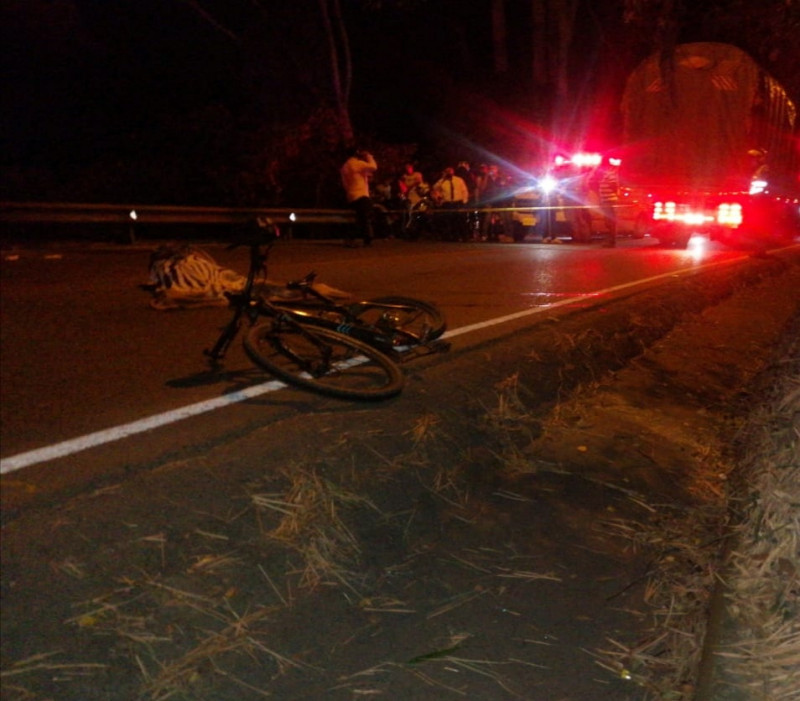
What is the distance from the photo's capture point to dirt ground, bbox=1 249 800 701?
3248 millimetres

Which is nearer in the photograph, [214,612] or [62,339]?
[214,612]

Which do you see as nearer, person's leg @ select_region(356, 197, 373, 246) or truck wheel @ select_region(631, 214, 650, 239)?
person's leg @ select_region(356, 197, 373, 246)

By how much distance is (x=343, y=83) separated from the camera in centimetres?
2438

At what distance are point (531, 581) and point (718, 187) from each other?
16251 millimetres

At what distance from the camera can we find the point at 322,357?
5406 millimetres

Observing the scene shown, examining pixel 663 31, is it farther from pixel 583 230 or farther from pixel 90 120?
pixel 90 120

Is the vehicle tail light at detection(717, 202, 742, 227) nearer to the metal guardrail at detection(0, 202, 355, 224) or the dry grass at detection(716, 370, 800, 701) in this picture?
the metal guardrail at detection(0, 202, 355, 224)

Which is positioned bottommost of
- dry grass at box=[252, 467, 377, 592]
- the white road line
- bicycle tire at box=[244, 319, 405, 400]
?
dry grass at box=[252, 467, 377, 592]

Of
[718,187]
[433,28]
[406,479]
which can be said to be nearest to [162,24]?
[433,28]

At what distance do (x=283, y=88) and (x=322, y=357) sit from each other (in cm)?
1914

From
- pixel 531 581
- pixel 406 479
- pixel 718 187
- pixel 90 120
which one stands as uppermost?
pixel 90 120

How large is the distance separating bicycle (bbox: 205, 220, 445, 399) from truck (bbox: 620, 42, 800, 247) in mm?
13675

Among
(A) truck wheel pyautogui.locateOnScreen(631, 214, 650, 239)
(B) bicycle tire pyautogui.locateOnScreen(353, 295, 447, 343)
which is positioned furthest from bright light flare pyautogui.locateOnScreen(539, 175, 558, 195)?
(B) bicycle tire pyautogui.locateOnScreen(353, 295, 447, 343)

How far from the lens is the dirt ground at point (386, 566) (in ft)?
10.7
